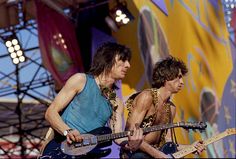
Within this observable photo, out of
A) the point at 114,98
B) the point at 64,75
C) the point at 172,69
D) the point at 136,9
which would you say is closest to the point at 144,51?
the point at 136,9

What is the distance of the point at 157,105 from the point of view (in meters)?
3.66

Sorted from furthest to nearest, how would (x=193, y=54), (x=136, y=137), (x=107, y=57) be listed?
1. (x=193, y=54)
2. (x=107, y=57)
3. (x=136, y=137)

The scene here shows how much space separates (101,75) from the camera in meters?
3.30

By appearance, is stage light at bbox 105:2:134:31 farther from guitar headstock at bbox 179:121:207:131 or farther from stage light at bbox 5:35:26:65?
guitar headstock at bbox 179:121:207:131

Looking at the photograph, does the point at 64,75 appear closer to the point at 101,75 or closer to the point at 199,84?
the point at 199,84

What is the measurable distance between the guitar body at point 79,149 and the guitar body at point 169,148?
2.04 feet

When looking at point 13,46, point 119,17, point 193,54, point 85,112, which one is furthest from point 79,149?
point 193,54

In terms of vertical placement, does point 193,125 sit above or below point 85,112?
below

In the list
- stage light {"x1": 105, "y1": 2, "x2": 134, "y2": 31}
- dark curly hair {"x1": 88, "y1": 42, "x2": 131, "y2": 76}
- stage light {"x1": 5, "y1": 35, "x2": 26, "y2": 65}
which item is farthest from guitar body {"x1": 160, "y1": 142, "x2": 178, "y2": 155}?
stage light {"x1": 5, "y1": 35, "x2": 26, "y2": 65}

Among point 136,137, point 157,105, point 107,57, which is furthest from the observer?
point 157,105

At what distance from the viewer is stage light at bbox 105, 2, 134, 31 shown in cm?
651

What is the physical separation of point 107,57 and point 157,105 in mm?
566

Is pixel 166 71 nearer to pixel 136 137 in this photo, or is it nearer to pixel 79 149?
pixel 136 137

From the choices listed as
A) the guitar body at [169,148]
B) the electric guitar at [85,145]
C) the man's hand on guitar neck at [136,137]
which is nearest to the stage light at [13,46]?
the guitar body at [169,148]
